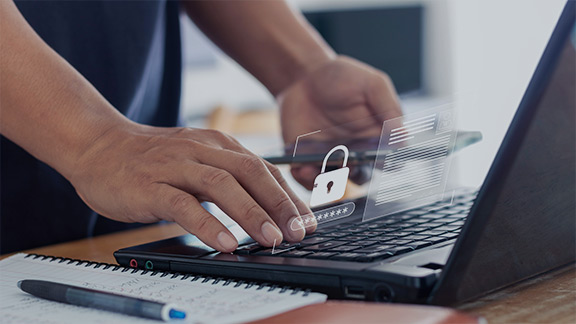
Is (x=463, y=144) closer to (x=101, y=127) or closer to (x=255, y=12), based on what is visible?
(x=101, y=127)

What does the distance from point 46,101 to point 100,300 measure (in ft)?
1.08

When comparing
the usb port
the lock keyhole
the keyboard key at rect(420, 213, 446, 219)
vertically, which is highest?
the keyboard key at rect(420, 213, 446, 219)

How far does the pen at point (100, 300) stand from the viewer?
0.44 meters

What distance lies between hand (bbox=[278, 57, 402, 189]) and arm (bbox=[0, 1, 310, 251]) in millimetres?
416

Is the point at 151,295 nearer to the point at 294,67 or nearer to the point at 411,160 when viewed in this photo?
the point at 411,160

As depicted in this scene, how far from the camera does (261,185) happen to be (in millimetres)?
634

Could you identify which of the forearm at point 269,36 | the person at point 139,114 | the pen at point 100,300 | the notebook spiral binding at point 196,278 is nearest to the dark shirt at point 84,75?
the person at point 139,114

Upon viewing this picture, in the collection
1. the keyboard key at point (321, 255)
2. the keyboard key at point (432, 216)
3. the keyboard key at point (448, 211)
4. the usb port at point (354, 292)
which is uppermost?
the keyboard key at point (448, 211)

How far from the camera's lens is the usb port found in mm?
468

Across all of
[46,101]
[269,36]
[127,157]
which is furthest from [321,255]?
[269,36]

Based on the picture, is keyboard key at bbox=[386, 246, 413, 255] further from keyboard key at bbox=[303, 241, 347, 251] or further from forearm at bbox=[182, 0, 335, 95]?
forearm at bbox=[182, 0, 335, 95]

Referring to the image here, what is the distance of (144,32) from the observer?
1116 mm

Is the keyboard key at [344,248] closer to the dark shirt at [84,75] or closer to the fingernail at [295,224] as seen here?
Result: the fingernail at [295,224]

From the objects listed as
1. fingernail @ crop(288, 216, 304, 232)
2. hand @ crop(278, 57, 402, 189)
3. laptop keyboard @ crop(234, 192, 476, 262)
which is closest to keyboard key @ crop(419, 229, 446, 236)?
laptop keyboard @ crop(234, 192, 476, 262)
